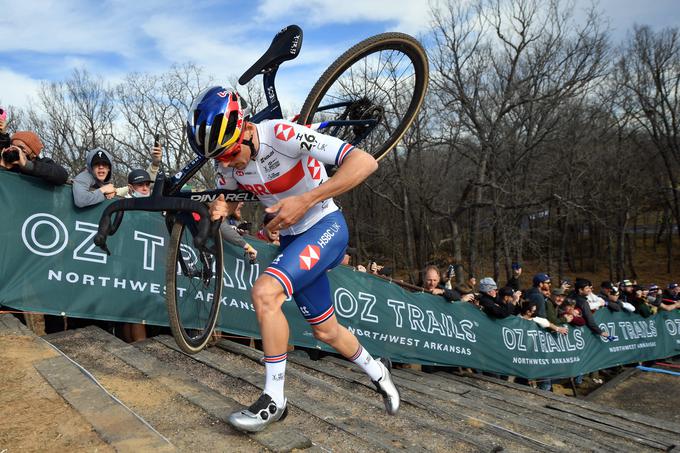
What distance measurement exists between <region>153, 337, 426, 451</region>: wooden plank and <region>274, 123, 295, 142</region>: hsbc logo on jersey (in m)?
2.04

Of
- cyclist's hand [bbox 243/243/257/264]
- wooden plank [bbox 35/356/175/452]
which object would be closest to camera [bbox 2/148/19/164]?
wooden plank [bbox 35/356/175/452]

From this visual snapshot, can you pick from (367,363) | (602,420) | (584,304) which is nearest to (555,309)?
(584,304)

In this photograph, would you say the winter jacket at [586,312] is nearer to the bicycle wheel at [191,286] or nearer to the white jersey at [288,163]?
the bicycle wheel at [191,286]

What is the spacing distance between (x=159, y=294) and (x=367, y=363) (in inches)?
115

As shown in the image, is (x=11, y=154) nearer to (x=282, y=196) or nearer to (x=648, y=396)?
(x=282, y=196)

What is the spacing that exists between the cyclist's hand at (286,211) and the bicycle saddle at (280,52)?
200cm

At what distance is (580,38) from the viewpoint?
76.0 feet

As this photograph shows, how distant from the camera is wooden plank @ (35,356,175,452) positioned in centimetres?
249

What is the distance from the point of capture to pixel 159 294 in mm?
5652

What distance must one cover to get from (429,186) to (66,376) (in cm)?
2684

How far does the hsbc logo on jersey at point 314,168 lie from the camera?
3412 millimetres

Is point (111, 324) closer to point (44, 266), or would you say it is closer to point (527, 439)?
point (44, 266)

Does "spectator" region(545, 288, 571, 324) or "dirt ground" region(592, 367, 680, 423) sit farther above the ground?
"spectator" region(545, 288, 571, 324)

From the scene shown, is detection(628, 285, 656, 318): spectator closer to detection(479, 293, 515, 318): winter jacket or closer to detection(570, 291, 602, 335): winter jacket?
detection(570, 291, 602, 335): winter jacket
